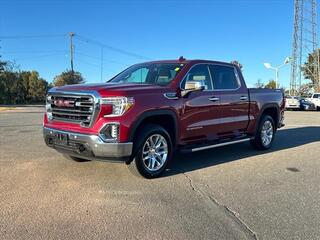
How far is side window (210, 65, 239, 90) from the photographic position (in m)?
8.17

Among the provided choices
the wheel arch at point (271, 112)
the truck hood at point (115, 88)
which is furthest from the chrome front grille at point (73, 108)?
the wheel arch at point (271, 112)

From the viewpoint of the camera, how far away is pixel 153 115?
6547mm

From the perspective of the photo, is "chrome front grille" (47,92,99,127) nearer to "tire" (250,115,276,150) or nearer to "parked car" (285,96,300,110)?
"tire" (250,115,276,150)

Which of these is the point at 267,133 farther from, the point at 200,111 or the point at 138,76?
the point at 138,76

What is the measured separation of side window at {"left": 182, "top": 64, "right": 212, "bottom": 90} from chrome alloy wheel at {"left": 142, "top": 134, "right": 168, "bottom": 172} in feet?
3.56

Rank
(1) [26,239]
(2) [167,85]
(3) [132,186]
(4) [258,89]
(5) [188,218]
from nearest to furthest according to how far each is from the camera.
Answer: (1) [26,239], (5) [188,218], (3) [132,186], (2) [167,85], (4) [258,89]

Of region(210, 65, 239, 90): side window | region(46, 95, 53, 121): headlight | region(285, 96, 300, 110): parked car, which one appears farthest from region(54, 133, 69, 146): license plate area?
region(285, 96, 300, 110): parked car

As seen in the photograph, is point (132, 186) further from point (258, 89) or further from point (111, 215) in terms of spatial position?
point (258, 89)

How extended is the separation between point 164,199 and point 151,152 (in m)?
1.29

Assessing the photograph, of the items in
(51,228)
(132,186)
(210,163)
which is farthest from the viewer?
(210,163)

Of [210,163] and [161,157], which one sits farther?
[210,163]

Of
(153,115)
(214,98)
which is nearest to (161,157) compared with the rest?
(153,115)

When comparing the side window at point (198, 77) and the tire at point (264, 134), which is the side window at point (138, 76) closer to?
the side window at point (198, 77)

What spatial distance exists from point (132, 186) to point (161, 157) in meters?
0.89
